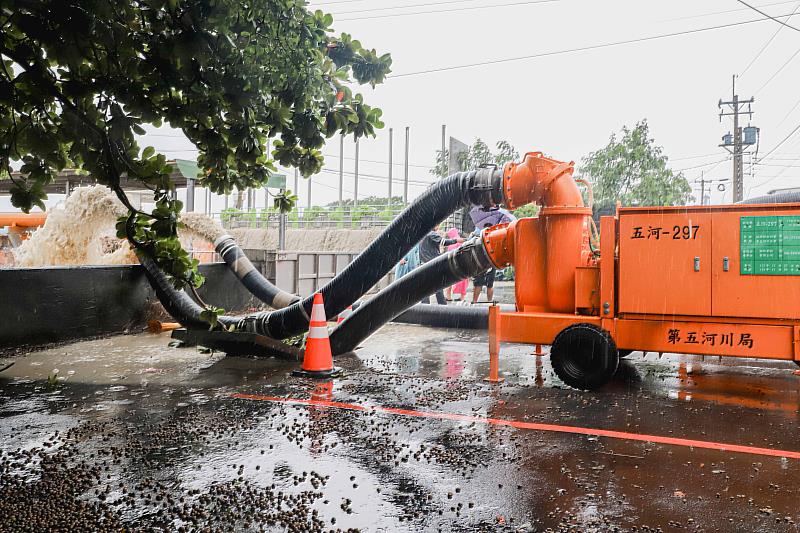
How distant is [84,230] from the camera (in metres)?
13.0

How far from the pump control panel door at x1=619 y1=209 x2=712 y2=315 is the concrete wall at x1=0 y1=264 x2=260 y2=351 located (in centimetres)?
768

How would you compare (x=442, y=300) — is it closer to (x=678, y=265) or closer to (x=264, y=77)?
(x=678, y=265)

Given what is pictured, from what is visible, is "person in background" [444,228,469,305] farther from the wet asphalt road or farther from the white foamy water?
the wet asphalt road

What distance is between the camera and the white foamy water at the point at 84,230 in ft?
42.4

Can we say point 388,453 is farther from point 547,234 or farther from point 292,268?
point 292,268

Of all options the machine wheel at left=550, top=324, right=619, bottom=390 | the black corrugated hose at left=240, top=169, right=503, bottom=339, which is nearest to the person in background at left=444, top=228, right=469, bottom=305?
the black corrugated hose at left=240, top=169, right=503, bottom=339

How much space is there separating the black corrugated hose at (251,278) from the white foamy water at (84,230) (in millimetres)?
1550

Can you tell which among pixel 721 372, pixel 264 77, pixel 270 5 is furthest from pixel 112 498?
pixel 721 372

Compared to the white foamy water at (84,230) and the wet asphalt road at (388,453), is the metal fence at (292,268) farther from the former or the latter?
the wet asphalt road at (388,453)

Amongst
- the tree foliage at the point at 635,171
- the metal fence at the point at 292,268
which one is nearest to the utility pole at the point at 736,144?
the tree foliage at the point at 635,171

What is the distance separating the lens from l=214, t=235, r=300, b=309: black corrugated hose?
10.0 metres

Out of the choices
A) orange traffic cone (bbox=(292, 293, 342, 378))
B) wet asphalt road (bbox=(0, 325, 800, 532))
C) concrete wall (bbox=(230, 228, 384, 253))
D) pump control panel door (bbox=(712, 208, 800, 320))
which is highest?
concrete wall (bbox=(230, 228, 384, 253))

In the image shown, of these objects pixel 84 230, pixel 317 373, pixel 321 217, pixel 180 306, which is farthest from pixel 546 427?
pixel 321 217

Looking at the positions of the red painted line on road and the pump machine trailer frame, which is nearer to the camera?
the red painted line on road
